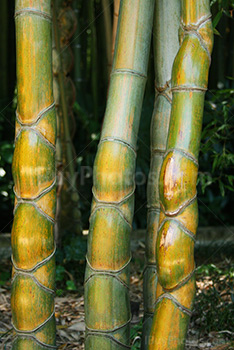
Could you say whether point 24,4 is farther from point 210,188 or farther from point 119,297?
point 210,188

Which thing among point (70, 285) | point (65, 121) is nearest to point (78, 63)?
point (65, 121)

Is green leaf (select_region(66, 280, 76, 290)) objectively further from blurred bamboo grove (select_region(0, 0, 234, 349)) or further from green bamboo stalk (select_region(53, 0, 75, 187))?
blurred bamboo grove (select_region(0, 0, 234, 349))

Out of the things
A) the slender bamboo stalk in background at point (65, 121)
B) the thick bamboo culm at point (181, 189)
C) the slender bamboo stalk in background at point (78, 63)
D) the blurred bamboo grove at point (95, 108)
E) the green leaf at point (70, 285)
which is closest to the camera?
the thick bamboo culm at point (181, 189)

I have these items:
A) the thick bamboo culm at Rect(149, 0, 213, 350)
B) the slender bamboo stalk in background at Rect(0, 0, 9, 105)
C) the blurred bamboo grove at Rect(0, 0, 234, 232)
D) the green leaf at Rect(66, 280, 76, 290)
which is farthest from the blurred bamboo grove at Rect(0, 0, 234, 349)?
the slender bamboo stalk in background at Rect(0, 0, 9, 105)

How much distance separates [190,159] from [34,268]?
0.37 meters

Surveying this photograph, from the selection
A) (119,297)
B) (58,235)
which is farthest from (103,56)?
(119,297)

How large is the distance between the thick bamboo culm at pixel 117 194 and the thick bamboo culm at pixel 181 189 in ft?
0.28

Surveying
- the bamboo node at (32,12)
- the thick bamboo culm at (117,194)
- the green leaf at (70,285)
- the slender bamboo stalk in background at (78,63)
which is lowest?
the green leaf at (70,285)

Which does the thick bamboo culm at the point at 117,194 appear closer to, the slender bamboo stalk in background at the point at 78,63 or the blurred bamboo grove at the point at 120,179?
the blurred bamboo grove at the point at 120,179

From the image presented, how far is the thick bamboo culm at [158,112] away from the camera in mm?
1093

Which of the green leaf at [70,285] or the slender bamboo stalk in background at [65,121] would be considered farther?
the slender bamboo stalk in background at [65,121]

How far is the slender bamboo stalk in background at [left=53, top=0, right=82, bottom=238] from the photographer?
2.22 metres

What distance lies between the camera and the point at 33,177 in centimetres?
101

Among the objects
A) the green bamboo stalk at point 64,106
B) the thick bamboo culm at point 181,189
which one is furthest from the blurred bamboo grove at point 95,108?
the thick bamboo culm at point 181,189
